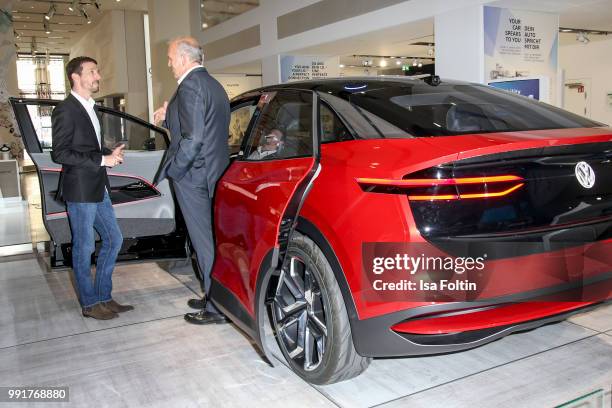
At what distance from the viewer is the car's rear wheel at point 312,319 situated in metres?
2.12

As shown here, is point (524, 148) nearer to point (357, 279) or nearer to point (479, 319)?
point (479, 319)

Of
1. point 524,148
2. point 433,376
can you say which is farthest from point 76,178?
point 524,148

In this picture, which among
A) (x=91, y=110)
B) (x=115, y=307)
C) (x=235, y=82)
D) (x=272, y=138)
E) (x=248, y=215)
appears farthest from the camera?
(x=235, y=82)

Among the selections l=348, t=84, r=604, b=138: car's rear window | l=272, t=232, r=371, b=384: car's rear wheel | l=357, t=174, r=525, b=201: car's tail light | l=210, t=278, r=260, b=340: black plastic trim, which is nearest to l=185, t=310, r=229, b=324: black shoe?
l=210, t=278, r=260, b=340: black plastic trim

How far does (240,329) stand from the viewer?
3.24 metres

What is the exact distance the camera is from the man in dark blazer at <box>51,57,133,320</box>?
3.25 metres

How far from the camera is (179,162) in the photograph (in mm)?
2990

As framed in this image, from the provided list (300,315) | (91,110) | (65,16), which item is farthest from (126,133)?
(65,16)

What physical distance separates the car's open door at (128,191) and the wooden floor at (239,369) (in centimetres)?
54

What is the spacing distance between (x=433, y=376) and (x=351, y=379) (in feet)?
1.22

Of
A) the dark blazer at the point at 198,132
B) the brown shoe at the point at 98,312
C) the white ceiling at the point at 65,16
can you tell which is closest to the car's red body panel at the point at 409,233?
the dark blazer at the point at 198,132

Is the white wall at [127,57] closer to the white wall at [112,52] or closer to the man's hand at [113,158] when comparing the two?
the white wall at [112,52]

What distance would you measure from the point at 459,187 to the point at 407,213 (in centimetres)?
19

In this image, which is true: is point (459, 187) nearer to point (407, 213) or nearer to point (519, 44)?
point (407, 213)
